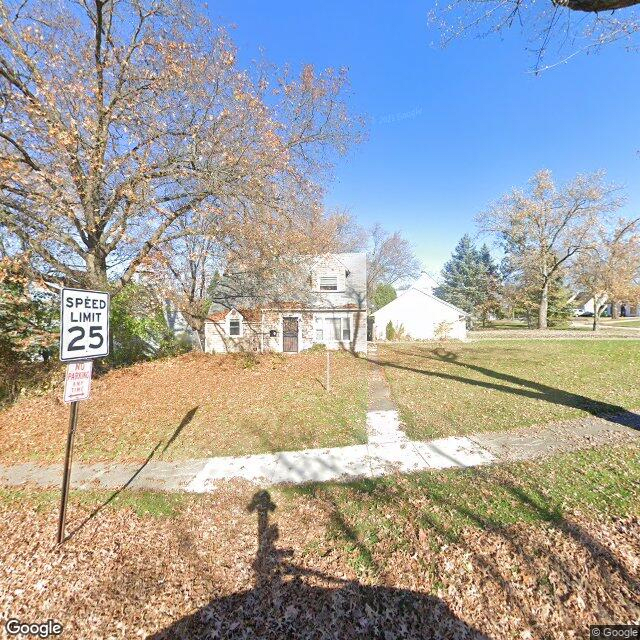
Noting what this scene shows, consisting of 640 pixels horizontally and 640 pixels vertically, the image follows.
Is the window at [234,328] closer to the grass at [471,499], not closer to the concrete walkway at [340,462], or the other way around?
the concrete walkway at [340,462]

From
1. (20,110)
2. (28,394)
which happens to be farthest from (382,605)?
(20,110)

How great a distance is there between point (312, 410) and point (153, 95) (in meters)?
10.5

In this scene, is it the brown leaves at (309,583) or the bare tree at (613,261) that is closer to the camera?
the brown leaves at (309,583)

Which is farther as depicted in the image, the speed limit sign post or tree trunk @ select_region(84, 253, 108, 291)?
tree trunk @ select_region(84, 253, 108, 291)

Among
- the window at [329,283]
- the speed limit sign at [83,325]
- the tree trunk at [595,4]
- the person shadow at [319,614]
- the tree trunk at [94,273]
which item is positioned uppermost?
the tree trunk at [595,4]

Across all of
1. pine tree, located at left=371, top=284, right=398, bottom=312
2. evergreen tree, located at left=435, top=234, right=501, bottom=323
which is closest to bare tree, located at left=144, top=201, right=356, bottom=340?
pine tree, located at left=371, top=284, right=398, bottom=312

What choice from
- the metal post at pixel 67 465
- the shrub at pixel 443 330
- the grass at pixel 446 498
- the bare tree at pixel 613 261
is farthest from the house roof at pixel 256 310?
the bare tree at pixel 613 261

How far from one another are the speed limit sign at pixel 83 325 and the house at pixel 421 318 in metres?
25.2

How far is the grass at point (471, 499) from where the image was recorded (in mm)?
3525

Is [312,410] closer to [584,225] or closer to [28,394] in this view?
[28,394]

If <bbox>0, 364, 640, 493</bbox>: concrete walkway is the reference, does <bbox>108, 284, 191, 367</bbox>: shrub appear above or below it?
above

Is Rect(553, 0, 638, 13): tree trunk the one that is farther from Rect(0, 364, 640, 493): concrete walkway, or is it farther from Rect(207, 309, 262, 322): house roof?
Rect(207, 309, 262, 322): house roof

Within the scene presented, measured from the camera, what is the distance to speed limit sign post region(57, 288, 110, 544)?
3.35 metres

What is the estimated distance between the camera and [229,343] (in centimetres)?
1886
